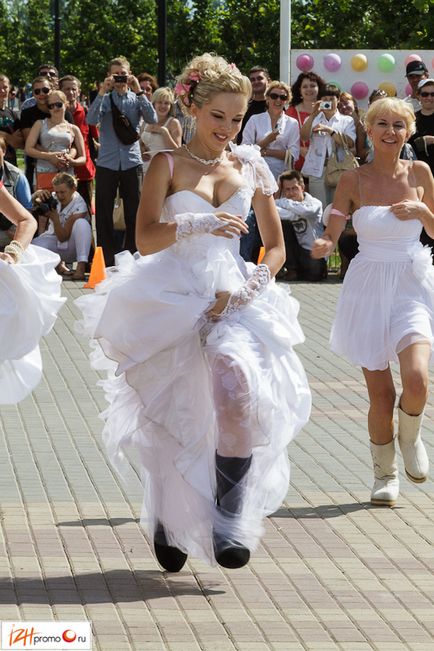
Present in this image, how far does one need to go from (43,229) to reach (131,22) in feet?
156

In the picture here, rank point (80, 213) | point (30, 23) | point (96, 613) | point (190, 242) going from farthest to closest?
point (30, 23) < point (80, 213) < point (190, 242) < point (96, 613)

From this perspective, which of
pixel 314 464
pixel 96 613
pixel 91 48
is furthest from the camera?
pixel 91 48

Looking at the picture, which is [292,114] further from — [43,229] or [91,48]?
[91,48]

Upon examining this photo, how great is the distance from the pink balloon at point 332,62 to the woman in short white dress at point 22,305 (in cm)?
1346

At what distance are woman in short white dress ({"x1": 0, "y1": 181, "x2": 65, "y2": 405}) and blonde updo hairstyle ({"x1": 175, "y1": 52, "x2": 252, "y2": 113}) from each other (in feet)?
3.38

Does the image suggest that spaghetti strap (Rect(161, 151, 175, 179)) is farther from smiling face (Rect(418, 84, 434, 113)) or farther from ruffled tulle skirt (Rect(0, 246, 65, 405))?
smiling face (Rect(418, 84, 434, 113))

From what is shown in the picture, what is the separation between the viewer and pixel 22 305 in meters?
6.36

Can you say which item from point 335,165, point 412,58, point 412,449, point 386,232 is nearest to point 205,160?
point 386,232

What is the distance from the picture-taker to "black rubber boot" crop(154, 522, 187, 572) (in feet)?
19.5

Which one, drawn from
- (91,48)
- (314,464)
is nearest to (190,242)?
(314,464)

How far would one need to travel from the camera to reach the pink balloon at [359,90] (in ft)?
64.3

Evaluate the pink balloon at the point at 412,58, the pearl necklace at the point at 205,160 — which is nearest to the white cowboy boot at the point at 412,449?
the pearl necklace at the point at 205,160

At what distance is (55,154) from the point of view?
17.2m

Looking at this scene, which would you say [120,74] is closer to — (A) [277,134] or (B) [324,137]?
(A) [277,134]
